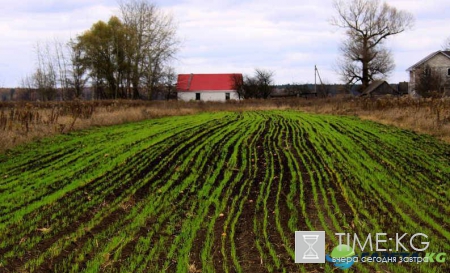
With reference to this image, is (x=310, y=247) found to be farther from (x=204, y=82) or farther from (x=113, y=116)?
(x=204, y=82)

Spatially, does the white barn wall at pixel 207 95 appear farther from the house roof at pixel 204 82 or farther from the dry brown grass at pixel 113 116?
the dry brown grass at pixel 113 116

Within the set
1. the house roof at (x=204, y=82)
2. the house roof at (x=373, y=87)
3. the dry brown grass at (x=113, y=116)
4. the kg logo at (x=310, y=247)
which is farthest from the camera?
the house roof at (x=204, y=82)

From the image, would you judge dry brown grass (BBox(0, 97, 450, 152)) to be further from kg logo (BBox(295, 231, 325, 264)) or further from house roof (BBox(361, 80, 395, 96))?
house roof (BBox(361, 80, 395, 96))

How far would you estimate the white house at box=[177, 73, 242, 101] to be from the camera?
67.4m

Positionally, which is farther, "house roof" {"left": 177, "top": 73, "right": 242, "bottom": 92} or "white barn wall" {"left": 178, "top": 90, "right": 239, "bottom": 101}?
"house roof" {"left": 177, "top": 73, "right": 242, "bottom": 92}

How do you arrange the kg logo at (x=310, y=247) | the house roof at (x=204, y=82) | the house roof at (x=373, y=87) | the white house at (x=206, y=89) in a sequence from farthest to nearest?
1. the house roof at (x=204, y=82)
2. the white house at (x=206, y=89)
3. the house roof at (x=373, y=87)
4. the kg logo at (x=310, y=247)

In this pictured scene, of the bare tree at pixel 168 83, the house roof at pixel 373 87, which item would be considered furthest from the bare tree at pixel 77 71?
the house roof at pixel 373 87

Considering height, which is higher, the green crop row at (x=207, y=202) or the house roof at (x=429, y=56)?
the house roof at (x=429, y=56)

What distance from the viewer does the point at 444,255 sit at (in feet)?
16.7

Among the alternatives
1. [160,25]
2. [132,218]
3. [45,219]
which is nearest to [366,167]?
[132,218]

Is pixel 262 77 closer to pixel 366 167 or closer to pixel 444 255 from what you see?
pixel 366 167

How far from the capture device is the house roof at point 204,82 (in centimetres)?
6806

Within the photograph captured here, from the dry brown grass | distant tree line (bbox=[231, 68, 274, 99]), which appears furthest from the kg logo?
distant tree line (bbox=[231, 68, 274, 99])

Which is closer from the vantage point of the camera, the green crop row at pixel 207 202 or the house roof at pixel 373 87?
the green crop row at pixel 207 202
